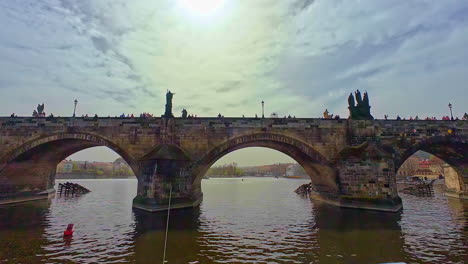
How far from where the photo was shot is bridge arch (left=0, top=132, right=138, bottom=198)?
77.7ft

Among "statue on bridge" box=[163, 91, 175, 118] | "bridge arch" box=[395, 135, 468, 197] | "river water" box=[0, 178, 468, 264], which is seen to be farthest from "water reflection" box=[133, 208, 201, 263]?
"bridge arch" box=[395, 135, 468, 197]

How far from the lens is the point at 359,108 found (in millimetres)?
24812

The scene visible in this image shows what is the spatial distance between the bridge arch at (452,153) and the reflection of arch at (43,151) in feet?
93.7

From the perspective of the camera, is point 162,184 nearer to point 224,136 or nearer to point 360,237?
point 224,136

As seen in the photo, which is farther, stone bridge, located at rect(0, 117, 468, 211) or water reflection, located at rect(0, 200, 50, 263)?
stone bridge, located at rect(0, 117, 468, 211)

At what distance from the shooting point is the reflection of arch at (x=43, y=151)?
2362 cm

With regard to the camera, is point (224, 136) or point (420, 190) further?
point (420, 190)

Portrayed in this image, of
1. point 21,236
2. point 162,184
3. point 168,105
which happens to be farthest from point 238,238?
point 168,105

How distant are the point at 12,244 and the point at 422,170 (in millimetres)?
113049

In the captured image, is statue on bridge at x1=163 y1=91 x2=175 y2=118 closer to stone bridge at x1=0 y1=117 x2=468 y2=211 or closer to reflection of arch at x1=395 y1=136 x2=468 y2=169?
stone bridge at x1=0 y1=117 x2=468 y2=211

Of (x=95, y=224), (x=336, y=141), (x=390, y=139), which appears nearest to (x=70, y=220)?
A: (x=95, y=224)

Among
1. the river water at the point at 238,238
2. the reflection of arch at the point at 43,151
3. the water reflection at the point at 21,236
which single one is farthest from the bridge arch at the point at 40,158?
the river water at the point at 238,238

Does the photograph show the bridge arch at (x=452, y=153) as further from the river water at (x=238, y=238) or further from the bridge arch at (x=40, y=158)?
the bridge arch at (x=40, y=158)

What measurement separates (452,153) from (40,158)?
158ft
